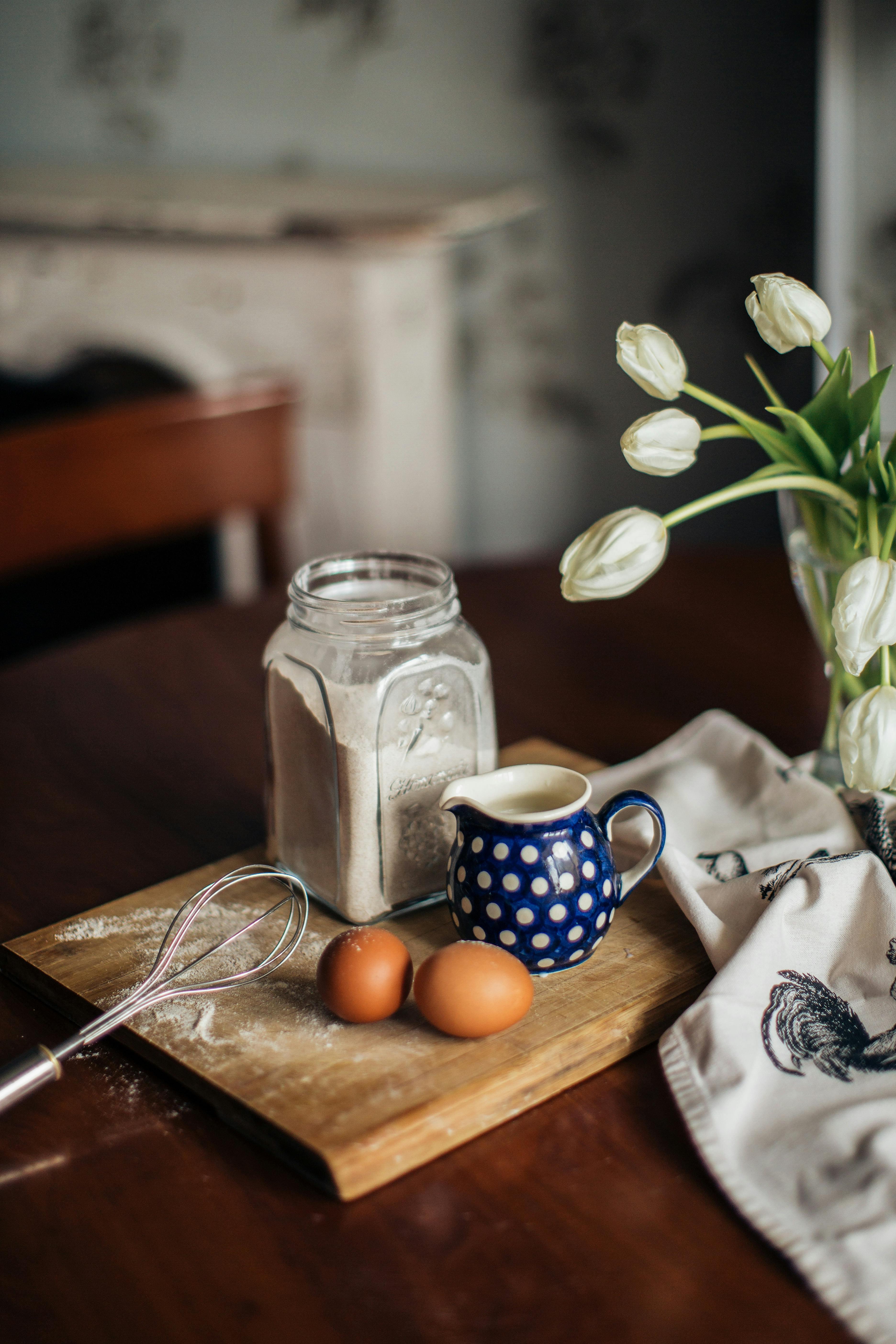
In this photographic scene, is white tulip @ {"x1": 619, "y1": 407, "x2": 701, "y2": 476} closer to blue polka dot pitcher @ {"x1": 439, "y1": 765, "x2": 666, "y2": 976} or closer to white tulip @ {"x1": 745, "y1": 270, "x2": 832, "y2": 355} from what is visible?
white tulip @ {"x1": 745, "y1": 270, "x2": 832, "y2": 355}

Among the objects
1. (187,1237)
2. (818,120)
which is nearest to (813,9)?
(818,120)

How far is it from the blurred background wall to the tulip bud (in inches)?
75.0

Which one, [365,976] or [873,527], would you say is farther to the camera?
[873,527]

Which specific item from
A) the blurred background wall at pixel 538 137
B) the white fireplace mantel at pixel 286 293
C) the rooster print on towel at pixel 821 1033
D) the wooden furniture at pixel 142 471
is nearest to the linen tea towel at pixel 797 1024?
the rooster print on towel at pixel 821 1033

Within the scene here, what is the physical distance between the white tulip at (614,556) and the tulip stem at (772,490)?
0.06 ft

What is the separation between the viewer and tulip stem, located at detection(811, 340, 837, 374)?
0.62m

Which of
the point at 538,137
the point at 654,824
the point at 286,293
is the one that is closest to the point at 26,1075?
the point at 654,824

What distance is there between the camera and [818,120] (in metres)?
2.15

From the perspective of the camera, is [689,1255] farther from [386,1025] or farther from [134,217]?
[134,217]

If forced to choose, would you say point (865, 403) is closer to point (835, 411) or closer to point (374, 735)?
point (835, 411)

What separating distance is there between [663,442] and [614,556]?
0.25 ft

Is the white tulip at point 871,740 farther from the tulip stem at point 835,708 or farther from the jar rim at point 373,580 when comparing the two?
the jar rim at point 373,580

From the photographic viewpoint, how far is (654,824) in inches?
25.8

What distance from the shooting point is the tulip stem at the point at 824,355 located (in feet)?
2.04
